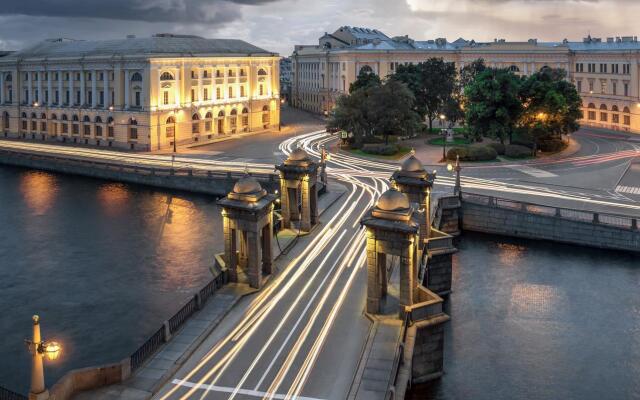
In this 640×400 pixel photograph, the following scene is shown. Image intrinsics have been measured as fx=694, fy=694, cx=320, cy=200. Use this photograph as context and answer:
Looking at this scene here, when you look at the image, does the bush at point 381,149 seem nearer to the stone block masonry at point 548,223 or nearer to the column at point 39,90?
the stone block masonry at point 548,223

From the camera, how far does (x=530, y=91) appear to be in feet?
282

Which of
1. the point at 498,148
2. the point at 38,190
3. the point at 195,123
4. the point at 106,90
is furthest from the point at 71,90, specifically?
the point at 498,148

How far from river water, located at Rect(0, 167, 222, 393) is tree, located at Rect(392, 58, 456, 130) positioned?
4641cm

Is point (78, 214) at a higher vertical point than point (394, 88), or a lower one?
lower

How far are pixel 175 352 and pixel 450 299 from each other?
63.9ft

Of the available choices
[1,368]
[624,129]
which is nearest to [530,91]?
[624,129]

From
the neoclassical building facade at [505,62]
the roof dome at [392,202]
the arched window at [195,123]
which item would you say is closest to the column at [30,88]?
the arched window at [195,123]

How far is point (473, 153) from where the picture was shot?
79375mm

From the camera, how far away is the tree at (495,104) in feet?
278

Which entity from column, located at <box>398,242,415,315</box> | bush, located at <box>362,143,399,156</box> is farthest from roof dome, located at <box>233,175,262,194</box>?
bush, located at <box>362,143,399,156</box>

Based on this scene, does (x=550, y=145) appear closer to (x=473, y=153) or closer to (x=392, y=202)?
(x=473, y=153)

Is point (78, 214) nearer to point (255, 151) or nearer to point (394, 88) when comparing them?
point (255, 151)

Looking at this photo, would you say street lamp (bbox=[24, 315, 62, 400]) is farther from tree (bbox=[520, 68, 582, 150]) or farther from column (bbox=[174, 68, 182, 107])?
column (bbox=[174, 68, 182, 107])

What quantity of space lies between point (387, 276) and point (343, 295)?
304 cm
